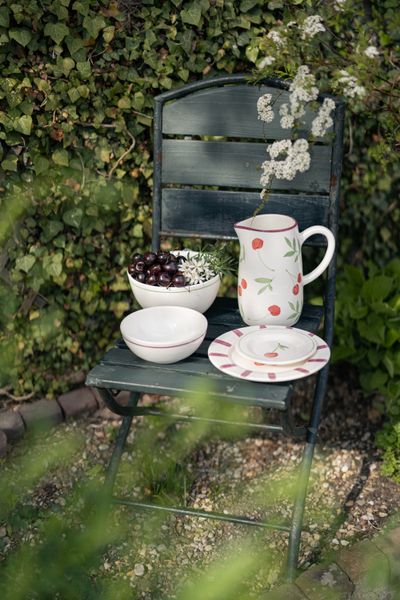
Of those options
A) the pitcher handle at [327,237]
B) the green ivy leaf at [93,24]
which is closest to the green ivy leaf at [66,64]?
the green ivy leaf at [93,24]

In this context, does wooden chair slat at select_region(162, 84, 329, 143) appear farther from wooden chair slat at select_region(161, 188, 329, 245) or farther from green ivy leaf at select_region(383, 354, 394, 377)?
Answer: green ivy leaf at select_region(383, 354, 394, 377)

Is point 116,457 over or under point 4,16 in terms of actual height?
under

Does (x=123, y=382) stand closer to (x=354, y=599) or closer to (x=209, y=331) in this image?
(x=209, y=331)

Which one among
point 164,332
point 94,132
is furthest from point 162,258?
point 94,132

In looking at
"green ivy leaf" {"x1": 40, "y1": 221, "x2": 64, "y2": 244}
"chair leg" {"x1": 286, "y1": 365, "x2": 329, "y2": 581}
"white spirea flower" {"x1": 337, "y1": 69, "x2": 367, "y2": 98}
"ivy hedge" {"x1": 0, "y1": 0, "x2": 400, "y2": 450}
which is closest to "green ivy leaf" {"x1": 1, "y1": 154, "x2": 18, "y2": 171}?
"ivy hedge" {"x1": 0, "y1": 0, "x2": 400, "y2": 450}

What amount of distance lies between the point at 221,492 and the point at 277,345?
0.91 meters

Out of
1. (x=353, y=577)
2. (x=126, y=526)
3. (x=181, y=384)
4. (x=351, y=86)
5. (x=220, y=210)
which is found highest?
(x=351, y=86)

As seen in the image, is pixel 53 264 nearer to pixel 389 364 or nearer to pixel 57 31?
pixel 57 31

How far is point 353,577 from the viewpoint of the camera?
2.42m

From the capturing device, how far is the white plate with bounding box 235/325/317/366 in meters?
2.26

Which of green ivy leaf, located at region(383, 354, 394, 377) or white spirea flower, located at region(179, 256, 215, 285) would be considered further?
green ivy leaf, located at region(383, 354, 394, 377)

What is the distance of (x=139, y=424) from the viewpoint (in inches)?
135

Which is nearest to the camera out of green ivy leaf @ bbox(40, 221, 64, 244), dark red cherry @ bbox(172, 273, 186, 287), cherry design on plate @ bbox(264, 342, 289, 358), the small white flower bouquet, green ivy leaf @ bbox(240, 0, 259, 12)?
cherry design on plate @ bbox(264, 342, 289, 358)

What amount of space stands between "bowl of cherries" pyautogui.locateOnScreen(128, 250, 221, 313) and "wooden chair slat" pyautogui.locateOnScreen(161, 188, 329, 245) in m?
0.31
